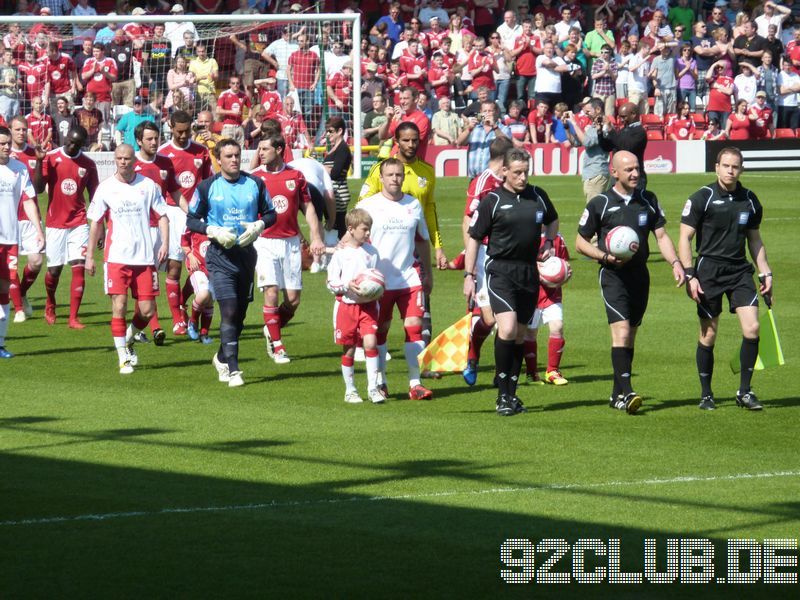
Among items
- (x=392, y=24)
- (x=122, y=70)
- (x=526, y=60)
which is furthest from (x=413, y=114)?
(x=392, y=24)

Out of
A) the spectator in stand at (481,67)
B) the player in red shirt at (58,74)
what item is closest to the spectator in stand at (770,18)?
the spectator in stand at (481,67)

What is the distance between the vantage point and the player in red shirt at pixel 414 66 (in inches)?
1484

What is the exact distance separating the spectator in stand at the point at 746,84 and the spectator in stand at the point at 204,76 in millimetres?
15622

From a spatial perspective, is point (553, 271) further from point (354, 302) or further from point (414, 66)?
point (414, 66)

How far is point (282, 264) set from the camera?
51.4 ft

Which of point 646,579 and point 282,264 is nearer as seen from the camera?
point 646,579

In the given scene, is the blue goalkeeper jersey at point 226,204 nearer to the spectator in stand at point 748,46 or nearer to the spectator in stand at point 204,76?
the spectator in stand at point 204,76

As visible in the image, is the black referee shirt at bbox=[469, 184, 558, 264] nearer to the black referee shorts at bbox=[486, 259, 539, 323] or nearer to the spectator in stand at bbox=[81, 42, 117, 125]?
the black referee shorts at bbox=[486, 259, 539, 323]

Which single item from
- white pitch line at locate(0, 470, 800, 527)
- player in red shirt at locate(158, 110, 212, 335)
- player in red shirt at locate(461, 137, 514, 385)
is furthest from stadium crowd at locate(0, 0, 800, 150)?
white pitch line at locate(0, 470, 800, 527)

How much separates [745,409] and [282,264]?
5.15 m

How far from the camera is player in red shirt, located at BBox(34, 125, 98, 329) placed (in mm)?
18469

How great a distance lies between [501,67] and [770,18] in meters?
8.46

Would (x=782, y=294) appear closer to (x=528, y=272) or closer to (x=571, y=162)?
(x=528, y=272)

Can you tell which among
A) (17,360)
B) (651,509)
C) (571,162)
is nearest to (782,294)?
(17,360)
